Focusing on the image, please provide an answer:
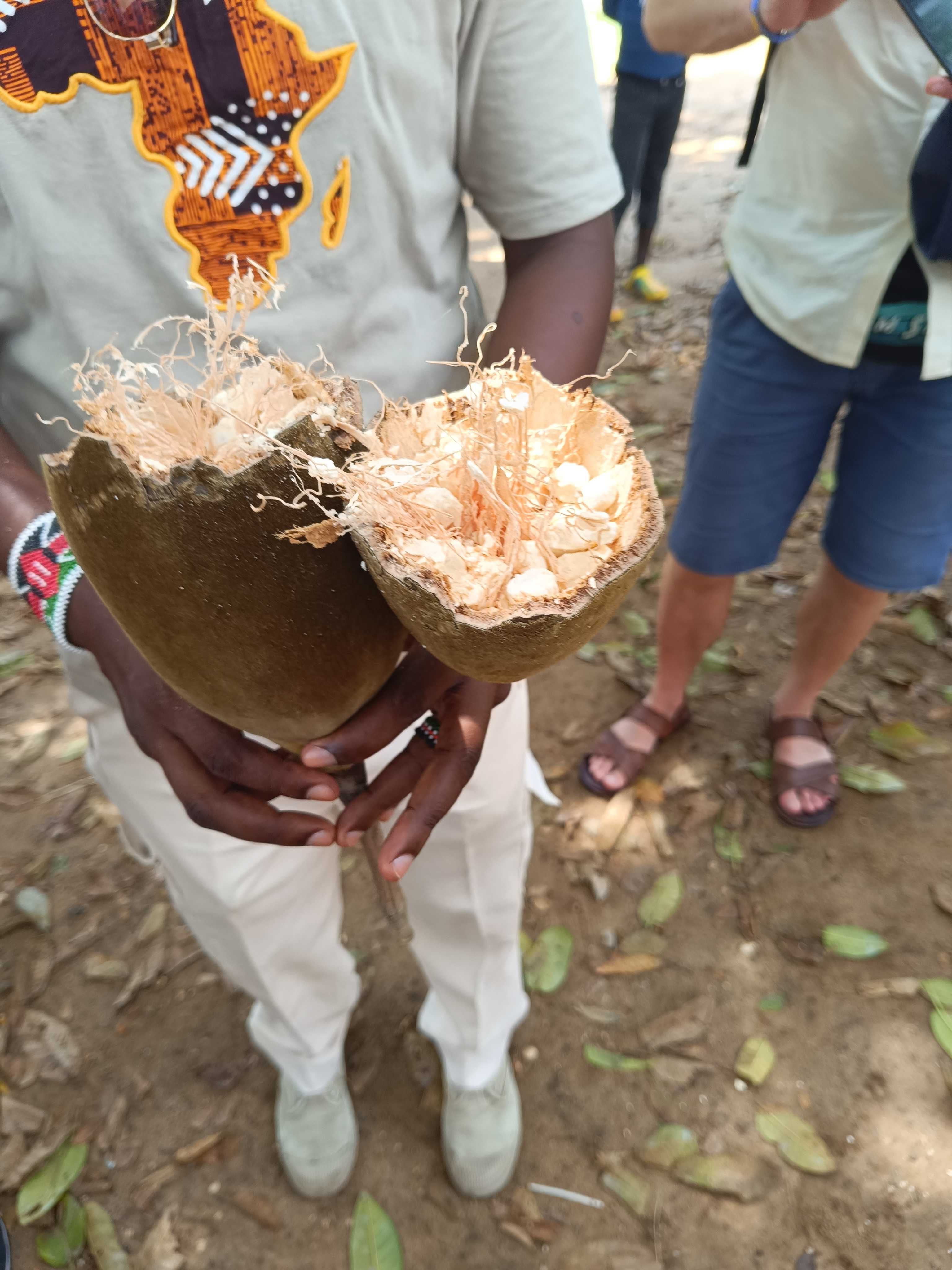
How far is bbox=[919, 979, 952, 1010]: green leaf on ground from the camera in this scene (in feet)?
6.72

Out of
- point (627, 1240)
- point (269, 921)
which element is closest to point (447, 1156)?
point (627, 1240)

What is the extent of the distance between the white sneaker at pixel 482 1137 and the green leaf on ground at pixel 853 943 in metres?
0.93

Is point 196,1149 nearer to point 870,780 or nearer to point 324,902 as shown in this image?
point 324,902

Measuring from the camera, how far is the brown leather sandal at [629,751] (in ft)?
8.50

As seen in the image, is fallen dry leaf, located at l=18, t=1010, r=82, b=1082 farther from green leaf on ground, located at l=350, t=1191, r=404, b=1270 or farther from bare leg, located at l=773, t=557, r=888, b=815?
bare leg, located at l=773, t=557, r=888, b=815

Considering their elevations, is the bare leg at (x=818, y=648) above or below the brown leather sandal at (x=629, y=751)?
above

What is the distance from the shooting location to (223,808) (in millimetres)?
1047

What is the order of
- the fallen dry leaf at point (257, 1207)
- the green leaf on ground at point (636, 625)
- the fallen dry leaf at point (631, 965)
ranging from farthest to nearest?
the green leaf on ground at point (636, 625) → the fallen dry leaf at point (631, 965) → the fallen dry leaf at point (257, 1207)

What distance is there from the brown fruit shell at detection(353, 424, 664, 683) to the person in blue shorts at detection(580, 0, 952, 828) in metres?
1.05

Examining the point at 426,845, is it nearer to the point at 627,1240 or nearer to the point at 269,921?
the point at 269,921

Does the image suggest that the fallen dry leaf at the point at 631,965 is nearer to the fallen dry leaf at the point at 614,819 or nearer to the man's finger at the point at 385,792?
the fallen dry leaf at the point at 614,819

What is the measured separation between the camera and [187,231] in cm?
107

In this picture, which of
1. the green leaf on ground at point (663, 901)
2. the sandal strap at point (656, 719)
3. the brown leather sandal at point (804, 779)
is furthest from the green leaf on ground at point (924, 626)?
the green leaf on ground at point (663, 901)

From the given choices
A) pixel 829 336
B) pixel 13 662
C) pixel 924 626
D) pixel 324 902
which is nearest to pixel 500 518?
pixel 324 902
